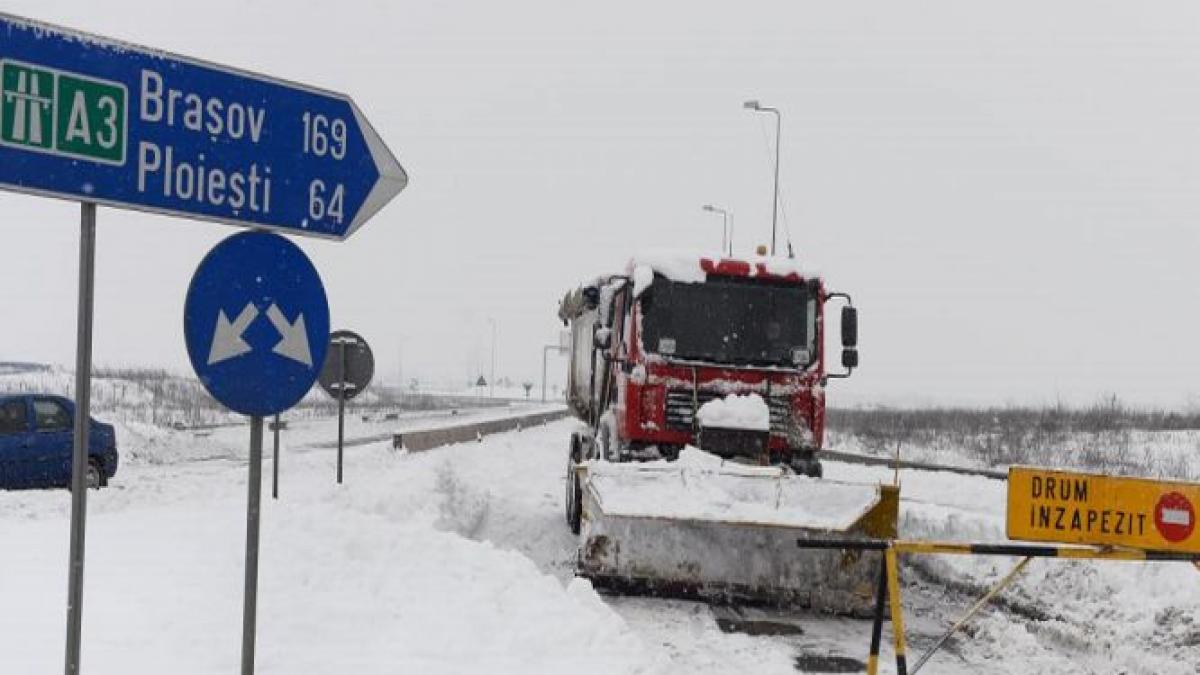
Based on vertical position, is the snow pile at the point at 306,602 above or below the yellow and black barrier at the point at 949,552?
below

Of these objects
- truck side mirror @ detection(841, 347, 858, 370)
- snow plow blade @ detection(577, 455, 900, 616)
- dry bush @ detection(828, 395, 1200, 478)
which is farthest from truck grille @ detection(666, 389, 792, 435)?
dry bush @ detection(828, 395, 1200, 478)

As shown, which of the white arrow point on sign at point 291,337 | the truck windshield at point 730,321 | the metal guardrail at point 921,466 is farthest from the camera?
the metal guardrail at point 921,466

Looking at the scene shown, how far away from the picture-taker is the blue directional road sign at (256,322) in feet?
12.6

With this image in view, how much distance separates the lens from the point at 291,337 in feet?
13.1

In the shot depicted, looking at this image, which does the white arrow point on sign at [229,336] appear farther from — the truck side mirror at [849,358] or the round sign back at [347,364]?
the round sign back at [347,364]

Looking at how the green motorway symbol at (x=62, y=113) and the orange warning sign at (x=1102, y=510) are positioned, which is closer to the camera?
the green motorway symbol at (x=62, y=113)

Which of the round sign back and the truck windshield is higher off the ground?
the truck windshield

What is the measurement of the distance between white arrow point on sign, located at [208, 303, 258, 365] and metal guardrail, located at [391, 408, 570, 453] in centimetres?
1952

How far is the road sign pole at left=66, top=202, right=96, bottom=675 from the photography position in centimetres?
344

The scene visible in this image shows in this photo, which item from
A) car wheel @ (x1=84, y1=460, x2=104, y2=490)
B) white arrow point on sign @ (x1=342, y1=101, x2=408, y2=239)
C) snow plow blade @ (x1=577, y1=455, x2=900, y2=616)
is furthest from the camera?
car wheel @ (x1=84, y1=460, x2=104, y2=490)

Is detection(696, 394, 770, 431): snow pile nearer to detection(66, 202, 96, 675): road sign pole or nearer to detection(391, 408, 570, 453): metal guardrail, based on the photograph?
A: detection(66, 202, 96, 675): road sign pole

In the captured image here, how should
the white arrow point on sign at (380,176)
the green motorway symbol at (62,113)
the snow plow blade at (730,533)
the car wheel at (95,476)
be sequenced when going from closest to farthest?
1. the green motorway symbol at (62,113)
2. the white arrow point on sign at (380,176)
3. the snow plow blade at (730,533)
4. the car wheel at (95,476)

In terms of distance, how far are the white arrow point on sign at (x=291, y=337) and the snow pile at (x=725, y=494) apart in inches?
211

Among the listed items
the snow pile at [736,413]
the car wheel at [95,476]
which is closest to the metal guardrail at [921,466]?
the snow pile at [736,413]
